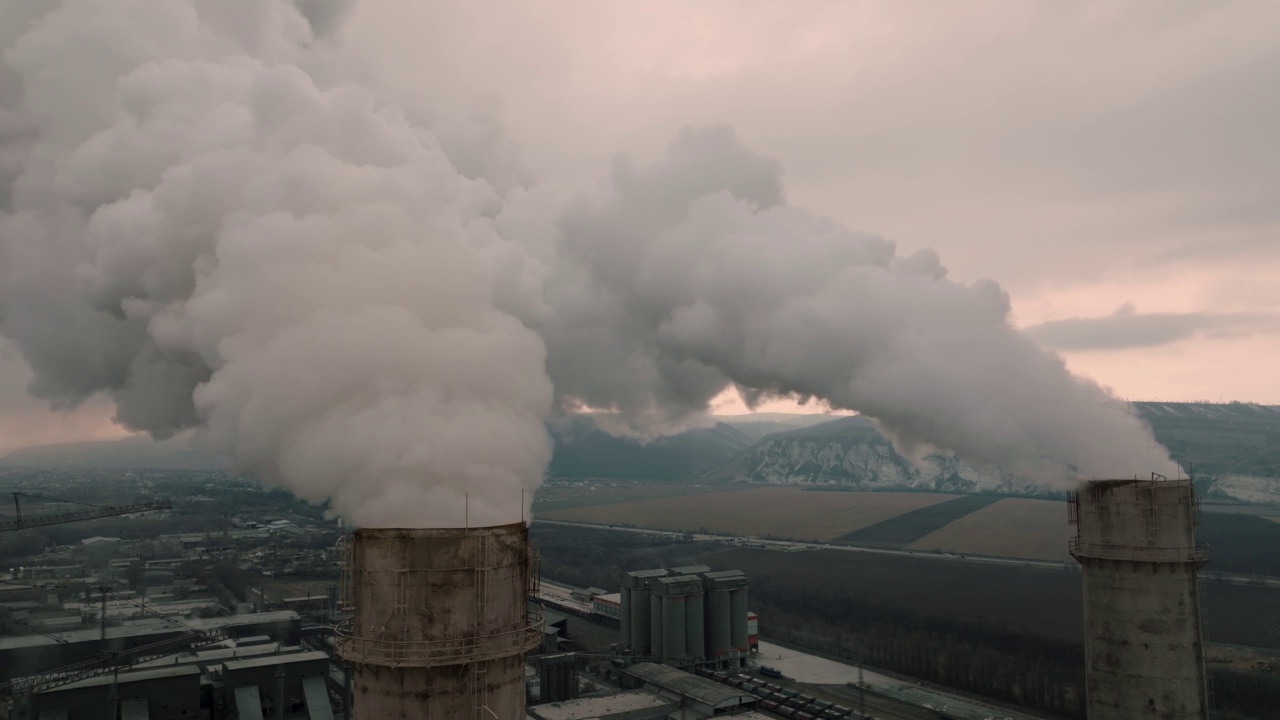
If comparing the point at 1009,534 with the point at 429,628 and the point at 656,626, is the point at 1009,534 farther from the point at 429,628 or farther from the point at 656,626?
the point at 429,628

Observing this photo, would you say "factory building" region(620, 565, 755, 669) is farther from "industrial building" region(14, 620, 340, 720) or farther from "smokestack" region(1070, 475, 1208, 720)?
"smokestack" region(1070, 475, 1208, 720)

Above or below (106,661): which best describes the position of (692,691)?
below

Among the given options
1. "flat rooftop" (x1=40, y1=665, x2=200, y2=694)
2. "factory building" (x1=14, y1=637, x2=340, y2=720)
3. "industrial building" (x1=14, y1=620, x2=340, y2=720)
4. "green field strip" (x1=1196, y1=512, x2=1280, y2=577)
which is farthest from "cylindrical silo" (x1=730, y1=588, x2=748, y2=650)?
"green field strip" (x1=1196, y1=512, x2=1280, y2=577)

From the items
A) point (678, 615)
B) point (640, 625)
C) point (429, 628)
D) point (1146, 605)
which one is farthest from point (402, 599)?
point (640, 625)

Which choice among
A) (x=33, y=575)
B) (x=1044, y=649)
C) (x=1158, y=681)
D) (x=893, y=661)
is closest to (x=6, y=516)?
(x=33, y=575)

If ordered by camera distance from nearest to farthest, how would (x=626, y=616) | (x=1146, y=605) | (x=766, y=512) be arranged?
(x=1146, y=605)
(x=626, y=616)
(x=766, y=512)
